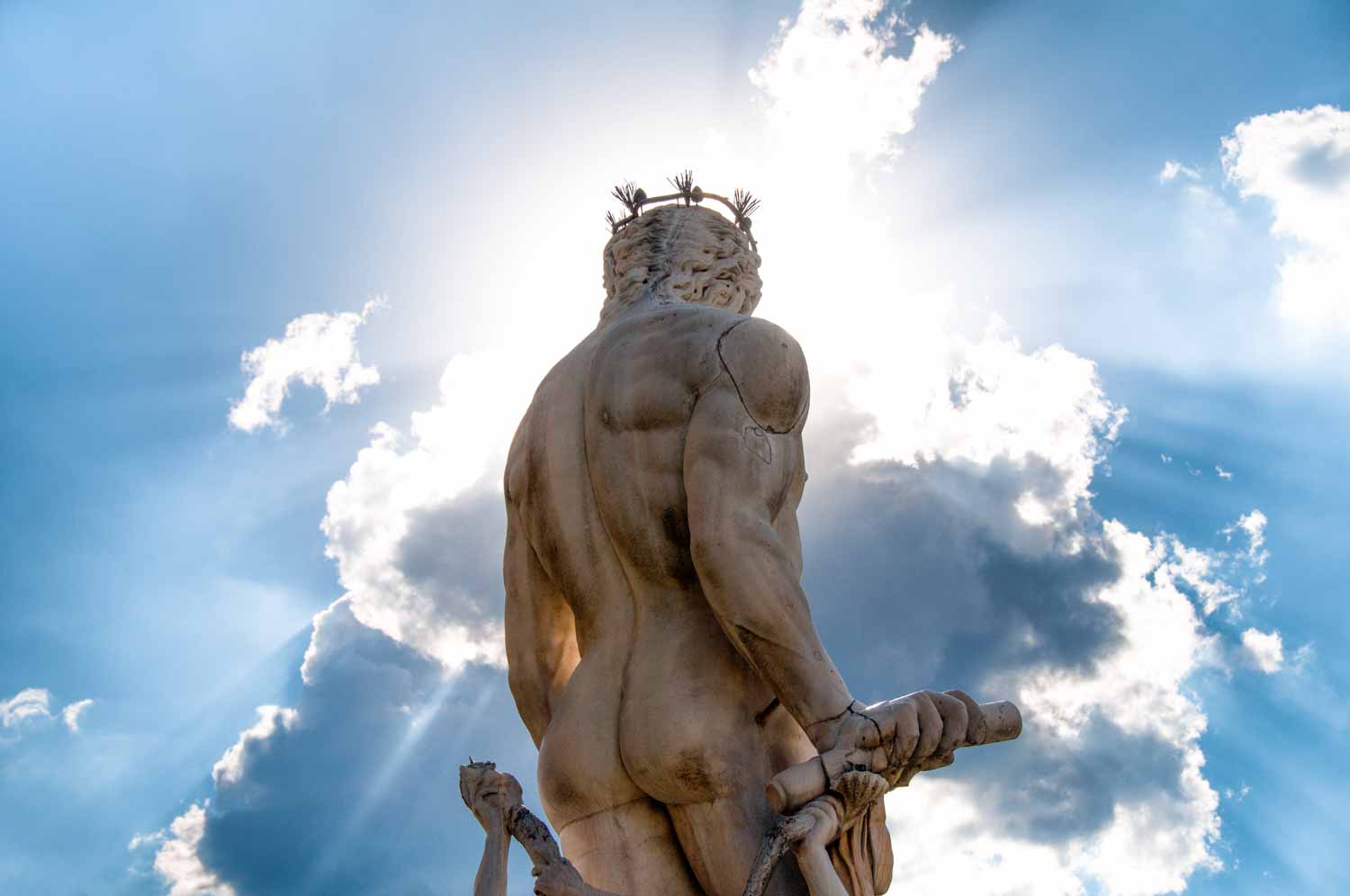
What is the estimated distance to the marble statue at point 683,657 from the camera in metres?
6.42

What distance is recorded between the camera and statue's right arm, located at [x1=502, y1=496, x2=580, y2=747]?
305 inches

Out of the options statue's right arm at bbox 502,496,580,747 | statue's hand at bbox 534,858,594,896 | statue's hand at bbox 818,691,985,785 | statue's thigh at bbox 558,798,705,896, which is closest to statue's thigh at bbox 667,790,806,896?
statue's thigh at bbox 558,798,705,896

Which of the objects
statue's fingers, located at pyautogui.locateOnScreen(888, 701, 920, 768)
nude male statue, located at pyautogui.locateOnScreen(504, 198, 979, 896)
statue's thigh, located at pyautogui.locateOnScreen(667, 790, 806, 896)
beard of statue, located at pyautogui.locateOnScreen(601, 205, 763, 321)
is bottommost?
statue's thigh, located at pyautogui.locateOnScreen(667, 790, 806, 896)

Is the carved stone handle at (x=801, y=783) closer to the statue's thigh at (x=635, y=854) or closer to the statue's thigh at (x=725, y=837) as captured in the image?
the statue's thigh at (x=725, y=837)

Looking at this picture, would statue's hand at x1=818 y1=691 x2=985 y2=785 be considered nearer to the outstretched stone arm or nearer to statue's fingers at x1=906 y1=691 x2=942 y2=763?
statue's fingers at x1=906 y1=691 x2=942 y2=763

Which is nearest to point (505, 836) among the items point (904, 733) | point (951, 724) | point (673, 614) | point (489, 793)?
point (489, 793)

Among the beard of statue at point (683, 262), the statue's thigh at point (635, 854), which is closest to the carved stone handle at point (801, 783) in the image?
the statue's thigh at point (635, 854)

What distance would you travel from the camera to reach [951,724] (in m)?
6.48

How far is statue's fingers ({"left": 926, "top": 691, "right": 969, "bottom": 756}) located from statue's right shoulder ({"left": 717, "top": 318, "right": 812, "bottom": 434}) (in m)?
1.56

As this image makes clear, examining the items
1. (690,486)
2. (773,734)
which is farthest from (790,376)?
(773,734)

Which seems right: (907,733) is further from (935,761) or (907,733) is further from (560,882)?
(560,882)

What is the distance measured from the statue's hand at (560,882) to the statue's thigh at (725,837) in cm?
60

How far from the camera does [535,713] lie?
771 cm

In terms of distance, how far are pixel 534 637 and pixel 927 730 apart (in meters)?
2.32
